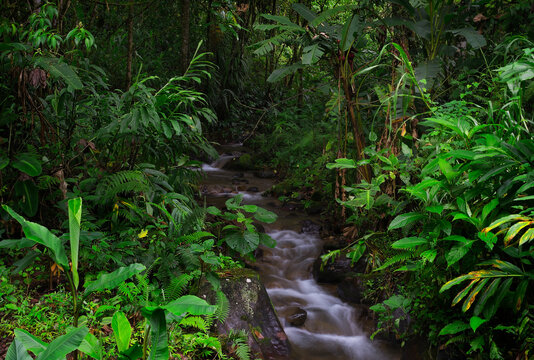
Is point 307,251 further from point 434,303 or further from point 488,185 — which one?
point 488,185

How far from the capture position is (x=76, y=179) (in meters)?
3.49

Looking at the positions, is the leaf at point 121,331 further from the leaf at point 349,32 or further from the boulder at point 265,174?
the boulder at point 265,174

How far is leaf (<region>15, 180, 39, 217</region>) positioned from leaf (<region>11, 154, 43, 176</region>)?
7.4 inches

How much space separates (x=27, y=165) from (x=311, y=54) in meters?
2.83

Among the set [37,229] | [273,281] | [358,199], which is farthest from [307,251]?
[37,229]

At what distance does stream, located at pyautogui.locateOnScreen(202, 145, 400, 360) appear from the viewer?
12.7ft

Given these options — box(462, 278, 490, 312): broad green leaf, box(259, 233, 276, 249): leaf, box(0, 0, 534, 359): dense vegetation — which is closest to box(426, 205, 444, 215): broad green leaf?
box(0, 0, 534, 359): dense vegetation

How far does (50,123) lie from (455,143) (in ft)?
11.0

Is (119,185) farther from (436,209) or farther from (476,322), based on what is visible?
(476,322)

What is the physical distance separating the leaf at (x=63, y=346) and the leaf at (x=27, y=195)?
80.1 inches

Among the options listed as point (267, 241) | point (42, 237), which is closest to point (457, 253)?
point (267, 241)

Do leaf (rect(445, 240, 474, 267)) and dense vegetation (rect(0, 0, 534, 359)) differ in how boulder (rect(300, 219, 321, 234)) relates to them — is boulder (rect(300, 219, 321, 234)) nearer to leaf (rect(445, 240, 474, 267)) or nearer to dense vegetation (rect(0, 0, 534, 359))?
dense vegetation (rect(0, 0, 534, 359))

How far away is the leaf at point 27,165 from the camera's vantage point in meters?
2.97

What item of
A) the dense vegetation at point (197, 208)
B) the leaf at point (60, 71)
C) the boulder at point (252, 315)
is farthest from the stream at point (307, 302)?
the leaf at point (60, 71)
